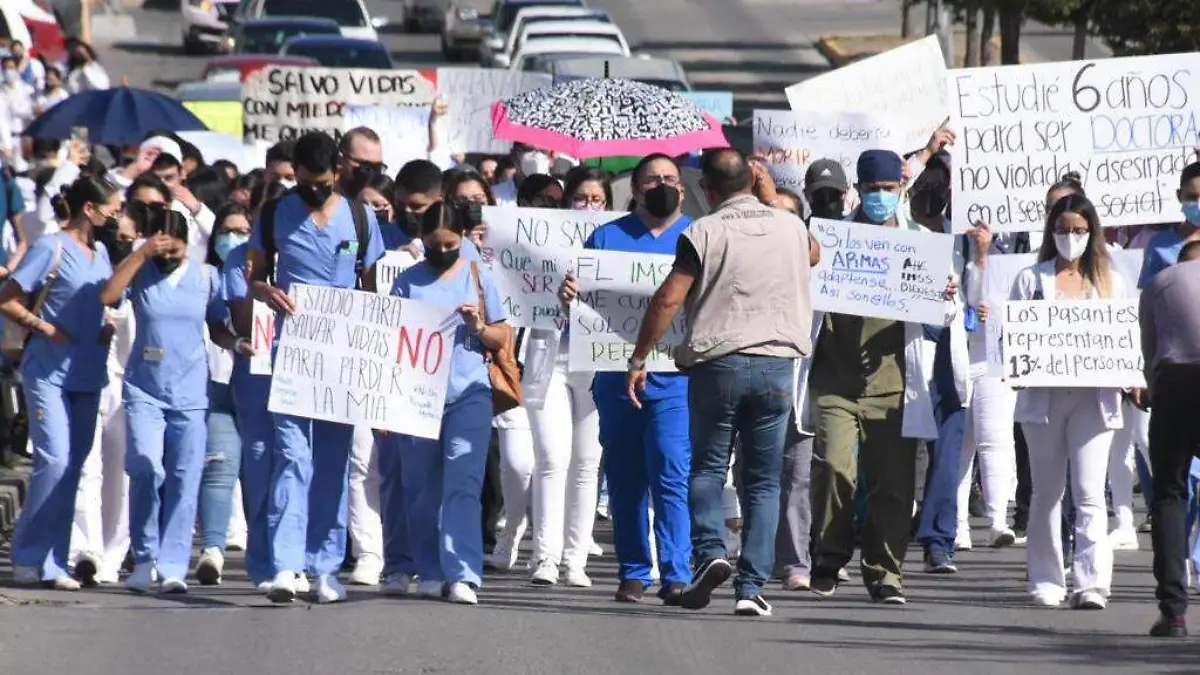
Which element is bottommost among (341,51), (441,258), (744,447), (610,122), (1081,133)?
(744,447)

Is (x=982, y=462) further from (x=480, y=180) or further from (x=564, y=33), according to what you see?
(x=564, y=33)

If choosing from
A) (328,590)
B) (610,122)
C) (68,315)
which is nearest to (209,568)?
(328,590)

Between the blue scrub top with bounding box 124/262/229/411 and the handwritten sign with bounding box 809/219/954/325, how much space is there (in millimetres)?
2631

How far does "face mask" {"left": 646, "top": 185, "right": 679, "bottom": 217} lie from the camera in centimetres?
1182

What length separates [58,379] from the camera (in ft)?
40.6

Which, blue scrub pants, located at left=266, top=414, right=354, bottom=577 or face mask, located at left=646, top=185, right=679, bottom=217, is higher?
face mask, located at left=646, top=185, right=679, bottom=217

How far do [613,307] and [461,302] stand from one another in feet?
2.67

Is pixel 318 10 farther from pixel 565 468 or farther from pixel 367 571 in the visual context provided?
pixel 367 571

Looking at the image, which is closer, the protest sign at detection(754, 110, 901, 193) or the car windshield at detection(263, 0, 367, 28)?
the protest sign at detection(754, 110, 901, 193)

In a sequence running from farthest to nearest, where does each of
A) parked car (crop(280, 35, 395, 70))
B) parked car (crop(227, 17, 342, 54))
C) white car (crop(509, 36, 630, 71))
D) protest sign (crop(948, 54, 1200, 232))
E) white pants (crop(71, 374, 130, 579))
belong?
parked car (crop(227, 17, 342, 54)) → white car (crop(509, 36, 630, 71)) → parked car (crop(280, 35, 395, 70)) → protest sign (crop(948, 54, 1200, 232)) → white pants (crop(71, 374, 130, 579))

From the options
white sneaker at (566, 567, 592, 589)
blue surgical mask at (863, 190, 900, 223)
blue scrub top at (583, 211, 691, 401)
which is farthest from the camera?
white sneaker at (566, 567, 592, 589)

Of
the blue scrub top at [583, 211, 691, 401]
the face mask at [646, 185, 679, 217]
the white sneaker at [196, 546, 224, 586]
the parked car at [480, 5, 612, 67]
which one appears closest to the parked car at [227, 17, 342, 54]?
the parked car at [480, 5, 612, 67]

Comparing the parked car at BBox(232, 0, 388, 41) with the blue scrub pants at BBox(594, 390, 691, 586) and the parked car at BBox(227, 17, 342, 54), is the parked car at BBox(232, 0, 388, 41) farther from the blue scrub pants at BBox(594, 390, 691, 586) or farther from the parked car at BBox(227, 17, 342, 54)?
the blue scrub pants at BBox(594, 390, 691, 586)

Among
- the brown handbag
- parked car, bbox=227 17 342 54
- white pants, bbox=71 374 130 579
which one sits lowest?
white pants, bbox=71 374 130 579
